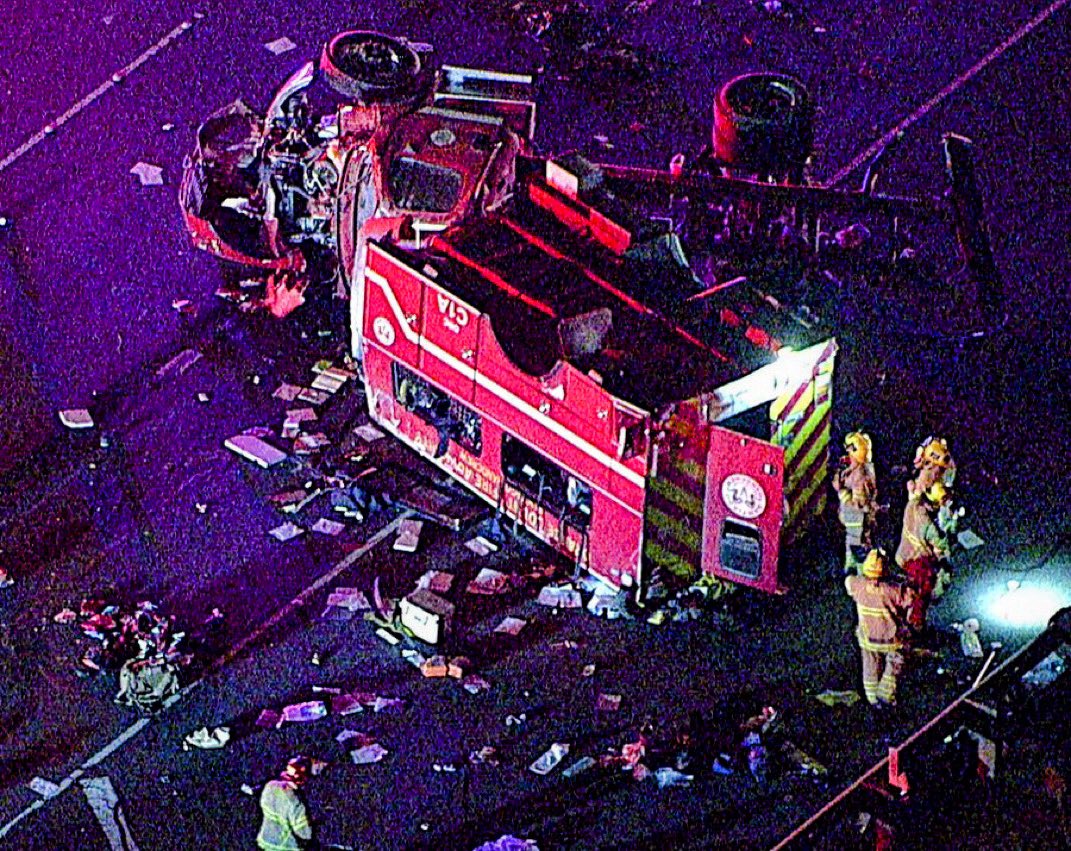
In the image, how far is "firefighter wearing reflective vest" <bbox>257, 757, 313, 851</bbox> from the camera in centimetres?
1504

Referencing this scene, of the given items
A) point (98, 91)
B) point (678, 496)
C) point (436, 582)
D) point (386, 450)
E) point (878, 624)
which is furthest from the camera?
point (98, 91)

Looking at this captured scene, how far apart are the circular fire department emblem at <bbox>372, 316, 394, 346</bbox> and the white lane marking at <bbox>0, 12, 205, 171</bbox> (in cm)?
584

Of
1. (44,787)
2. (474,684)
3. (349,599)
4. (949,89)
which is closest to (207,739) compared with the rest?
(44,787)

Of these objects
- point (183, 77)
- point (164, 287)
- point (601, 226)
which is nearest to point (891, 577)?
point (601, 226)

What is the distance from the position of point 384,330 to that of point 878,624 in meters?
4.73

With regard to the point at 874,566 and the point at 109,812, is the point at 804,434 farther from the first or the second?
the point at 109,812

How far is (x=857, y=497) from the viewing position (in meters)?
17.6

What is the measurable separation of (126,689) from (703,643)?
14.1ft

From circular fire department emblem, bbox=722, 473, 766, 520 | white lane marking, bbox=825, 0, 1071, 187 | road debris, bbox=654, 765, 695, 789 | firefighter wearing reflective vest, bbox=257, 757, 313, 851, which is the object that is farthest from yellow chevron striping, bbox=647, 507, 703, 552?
white lane marking, bbox=825, 0, 1071, 187

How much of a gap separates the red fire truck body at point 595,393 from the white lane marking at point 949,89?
4860mm

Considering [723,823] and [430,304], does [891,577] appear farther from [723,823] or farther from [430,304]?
[430,304]

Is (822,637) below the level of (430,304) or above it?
below

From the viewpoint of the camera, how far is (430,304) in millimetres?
17781

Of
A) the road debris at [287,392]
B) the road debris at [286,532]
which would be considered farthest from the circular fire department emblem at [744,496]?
the road debris at [287,392]
